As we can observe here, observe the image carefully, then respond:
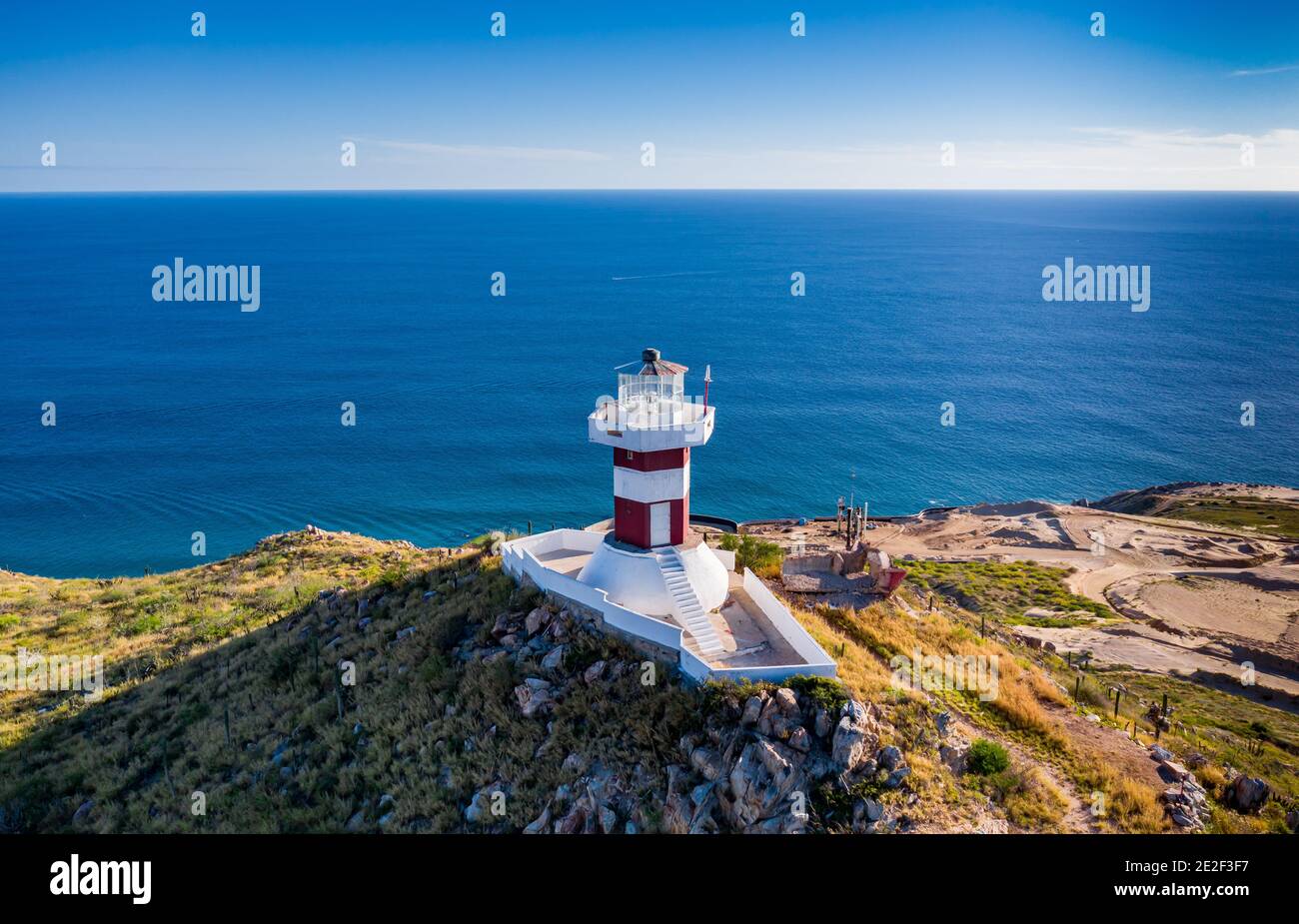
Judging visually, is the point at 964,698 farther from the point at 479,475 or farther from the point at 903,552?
the point at 479,475

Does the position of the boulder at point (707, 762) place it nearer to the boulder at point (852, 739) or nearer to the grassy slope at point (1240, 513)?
the boulder at point (852, 739)

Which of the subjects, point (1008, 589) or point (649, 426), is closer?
point (649, 426)

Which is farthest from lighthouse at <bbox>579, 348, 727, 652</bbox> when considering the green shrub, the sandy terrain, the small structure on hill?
the sandy terrain

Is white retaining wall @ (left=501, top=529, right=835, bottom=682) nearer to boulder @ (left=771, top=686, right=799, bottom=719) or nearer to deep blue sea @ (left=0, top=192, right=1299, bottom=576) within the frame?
boulder @ (left=771, top=686, right=799, bottom=719)

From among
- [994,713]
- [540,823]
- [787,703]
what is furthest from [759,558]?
[540,823]

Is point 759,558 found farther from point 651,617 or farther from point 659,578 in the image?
point 651,617

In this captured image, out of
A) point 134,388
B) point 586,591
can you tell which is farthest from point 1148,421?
point 134,388

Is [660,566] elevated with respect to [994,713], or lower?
elevated
